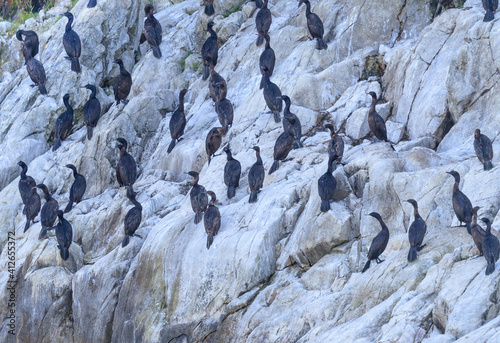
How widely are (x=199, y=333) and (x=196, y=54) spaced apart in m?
10.9

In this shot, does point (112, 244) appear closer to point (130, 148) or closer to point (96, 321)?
point (96, 321)

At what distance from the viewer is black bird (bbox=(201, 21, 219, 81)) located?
843 inches

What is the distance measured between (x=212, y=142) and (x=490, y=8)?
6.41 meters

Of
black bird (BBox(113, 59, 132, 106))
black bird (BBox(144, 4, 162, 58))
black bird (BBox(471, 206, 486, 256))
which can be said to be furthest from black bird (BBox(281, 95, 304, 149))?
black bird (BBox(144, 4, 162, 58))

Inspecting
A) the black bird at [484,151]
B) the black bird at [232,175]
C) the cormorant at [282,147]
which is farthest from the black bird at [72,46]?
the black bird at [484,151]

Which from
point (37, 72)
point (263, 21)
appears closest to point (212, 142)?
point (263, 21)

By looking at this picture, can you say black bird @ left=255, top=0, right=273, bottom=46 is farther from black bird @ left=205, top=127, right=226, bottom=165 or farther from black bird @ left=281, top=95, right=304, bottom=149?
black bird @ left=281, top=95, right=304, bottom=149

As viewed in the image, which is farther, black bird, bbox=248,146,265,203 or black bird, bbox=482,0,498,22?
black bird, bbox=482,0,498,22

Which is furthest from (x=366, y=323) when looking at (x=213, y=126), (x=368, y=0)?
(x=368, y=0)

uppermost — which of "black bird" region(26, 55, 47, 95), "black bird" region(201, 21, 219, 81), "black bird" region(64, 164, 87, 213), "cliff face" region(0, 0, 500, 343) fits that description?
"black bird" region(26, 55, 47, 95)

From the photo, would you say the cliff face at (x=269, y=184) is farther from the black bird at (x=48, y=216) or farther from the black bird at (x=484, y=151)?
the black bird at (x=48, y=216)

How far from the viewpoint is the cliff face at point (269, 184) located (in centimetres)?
1238

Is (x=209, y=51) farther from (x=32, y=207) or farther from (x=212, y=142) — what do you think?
(x=32, y=207)

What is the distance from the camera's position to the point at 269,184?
16188 mm
